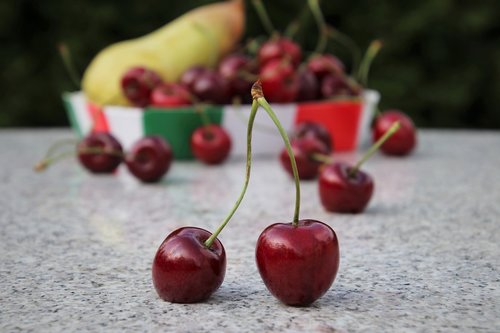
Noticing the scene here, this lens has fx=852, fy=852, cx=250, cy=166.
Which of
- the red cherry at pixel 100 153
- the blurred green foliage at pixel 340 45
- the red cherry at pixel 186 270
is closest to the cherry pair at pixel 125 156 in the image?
the red cherry at pixel 100 153

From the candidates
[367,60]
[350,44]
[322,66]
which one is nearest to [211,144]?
[322,66]

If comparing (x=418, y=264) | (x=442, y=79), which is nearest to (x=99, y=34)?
(x=442, y=79)

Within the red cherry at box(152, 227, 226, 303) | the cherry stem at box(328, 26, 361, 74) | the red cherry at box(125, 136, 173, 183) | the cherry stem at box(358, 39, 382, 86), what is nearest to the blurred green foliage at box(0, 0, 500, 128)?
the cherry stem at box(328, 26, 361, 74)

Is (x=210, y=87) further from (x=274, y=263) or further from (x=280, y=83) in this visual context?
(x=274, y=263)

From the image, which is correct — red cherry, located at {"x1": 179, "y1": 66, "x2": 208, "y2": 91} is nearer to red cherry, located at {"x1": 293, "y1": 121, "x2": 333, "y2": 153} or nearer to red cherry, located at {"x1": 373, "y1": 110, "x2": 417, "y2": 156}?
red cherry, located at {"x1": 293, "y1": 121, "x2": 333, "y2": 153}

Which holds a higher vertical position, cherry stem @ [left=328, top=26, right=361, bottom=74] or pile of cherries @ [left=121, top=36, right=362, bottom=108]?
pile of cherries @ [left=121, top=36, right=362, bottom=108]

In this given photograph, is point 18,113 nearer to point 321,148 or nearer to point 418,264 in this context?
point 321,148
